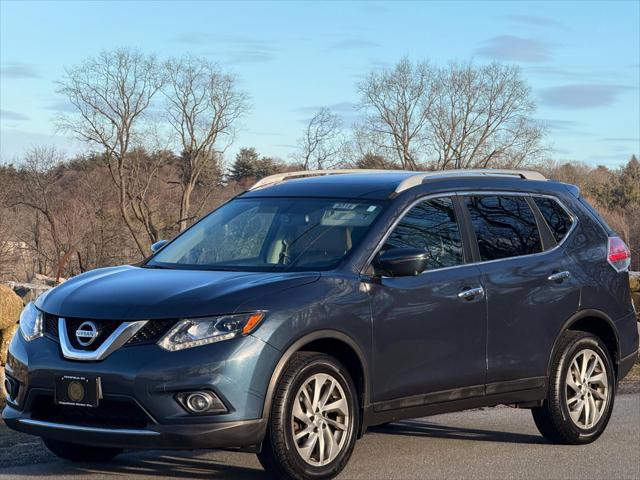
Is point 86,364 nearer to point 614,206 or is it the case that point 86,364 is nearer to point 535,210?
point 535,210

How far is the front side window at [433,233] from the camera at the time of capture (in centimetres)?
720

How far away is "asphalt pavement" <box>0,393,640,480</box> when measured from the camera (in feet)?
22.4

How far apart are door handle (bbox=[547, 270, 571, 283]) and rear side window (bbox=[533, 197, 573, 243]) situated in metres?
0.32

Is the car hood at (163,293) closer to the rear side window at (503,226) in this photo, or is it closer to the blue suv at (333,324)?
the blue suv at (333,324)

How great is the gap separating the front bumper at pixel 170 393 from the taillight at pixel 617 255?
355cm

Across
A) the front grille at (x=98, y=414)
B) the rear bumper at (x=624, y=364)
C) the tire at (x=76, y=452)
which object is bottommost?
the tire at (x=76, y=452)

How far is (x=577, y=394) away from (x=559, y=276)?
0.88 meters

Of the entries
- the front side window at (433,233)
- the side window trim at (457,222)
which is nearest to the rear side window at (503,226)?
the side window trim at (457,222)

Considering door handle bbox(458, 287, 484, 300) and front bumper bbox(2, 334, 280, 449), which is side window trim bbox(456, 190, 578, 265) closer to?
door handle bbox(458, 287, 484, 300)

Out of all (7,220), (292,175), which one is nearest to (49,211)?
(7,220)

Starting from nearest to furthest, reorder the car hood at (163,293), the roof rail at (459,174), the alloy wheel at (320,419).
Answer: the car hood at (163,293) < the alloy wheel at (320,419) < the roof rail at (459,174)

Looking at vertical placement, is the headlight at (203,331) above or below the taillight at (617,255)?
below

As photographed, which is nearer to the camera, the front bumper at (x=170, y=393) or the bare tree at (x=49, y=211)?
the front bumper at (x=170, y=393)

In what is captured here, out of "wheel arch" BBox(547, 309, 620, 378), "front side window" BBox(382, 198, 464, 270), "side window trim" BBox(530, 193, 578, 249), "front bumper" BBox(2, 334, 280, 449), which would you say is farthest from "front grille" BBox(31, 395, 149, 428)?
"side window trim" BBox(530, 193, 578, 249)
